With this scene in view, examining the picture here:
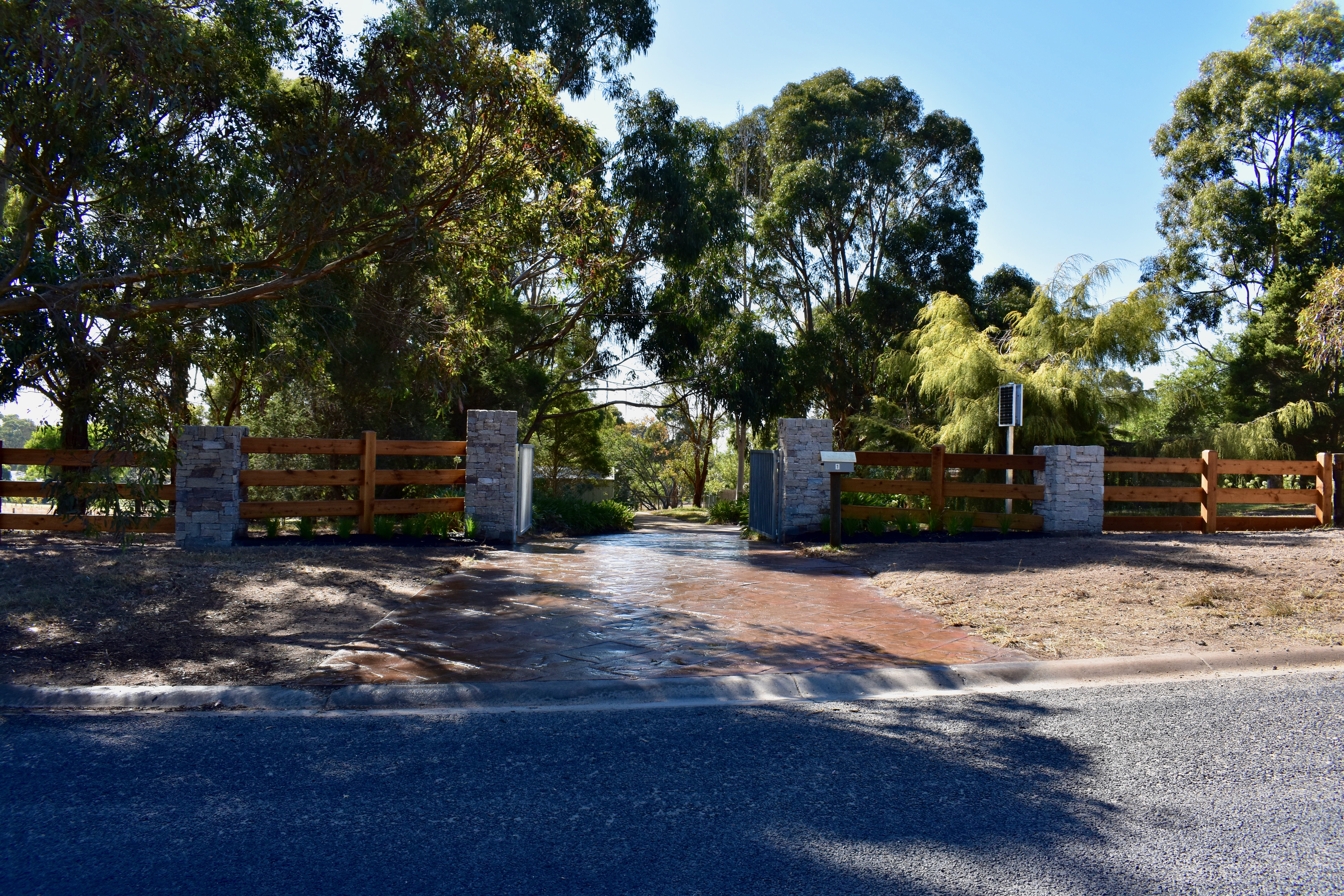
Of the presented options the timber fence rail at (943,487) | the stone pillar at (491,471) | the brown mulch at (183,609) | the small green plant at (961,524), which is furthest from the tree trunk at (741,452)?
the brown mulch at (183,609)

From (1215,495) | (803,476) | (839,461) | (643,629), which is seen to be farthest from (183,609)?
(1215,495)

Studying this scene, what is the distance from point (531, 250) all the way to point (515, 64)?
219 inches

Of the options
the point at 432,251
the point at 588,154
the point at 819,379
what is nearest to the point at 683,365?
the point at 819,379

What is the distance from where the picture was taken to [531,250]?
47.8 feet

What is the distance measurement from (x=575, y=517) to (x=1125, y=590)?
12.1 meters

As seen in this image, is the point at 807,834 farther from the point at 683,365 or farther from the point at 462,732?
the point at 683,365

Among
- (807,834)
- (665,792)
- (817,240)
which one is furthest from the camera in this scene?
(817,240)

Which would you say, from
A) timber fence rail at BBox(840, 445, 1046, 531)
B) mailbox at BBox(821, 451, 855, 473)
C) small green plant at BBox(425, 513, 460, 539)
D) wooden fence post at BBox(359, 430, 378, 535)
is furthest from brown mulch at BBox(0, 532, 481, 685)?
timber fence rail at BBox(840, 445, 1046, 531)

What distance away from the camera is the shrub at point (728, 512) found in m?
25.4

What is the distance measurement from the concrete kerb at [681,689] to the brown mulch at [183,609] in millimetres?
217

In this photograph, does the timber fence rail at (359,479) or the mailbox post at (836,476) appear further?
the mailbox post at (836,476)

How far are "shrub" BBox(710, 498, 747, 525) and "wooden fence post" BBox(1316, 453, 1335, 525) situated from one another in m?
14.2

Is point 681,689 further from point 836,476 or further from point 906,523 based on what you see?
point 906,523

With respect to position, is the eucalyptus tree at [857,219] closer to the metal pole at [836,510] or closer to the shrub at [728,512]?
the shrub at [728,512]
